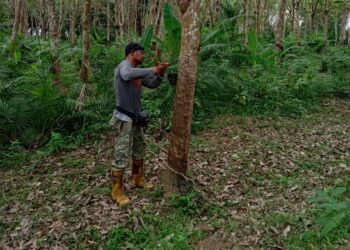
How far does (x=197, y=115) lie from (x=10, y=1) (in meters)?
18.9

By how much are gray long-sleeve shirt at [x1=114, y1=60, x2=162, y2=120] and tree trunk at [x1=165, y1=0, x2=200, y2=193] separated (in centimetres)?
53

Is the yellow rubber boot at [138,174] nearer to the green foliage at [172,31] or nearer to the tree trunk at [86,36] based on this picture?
the tree trunk at [86,36]

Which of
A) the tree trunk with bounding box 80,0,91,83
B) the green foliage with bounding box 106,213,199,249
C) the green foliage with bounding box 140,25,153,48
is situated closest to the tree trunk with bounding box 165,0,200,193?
the green foliage with bounding box 106,213,199,249

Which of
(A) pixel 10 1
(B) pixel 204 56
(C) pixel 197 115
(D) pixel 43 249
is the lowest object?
(D) pixel 43 249

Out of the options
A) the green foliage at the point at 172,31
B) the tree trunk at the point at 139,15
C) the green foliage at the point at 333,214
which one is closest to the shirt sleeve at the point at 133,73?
the green foliage at the point at 333,214

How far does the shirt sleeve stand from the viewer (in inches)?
196

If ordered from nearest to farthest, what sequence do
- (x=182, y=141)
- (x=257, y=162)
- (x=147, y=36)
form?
1. (x=182, y=141)
2. (x=257, y=162)
3. (x=147, y=36)

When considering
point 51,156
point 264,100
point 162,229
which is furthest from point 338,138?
point 51,156

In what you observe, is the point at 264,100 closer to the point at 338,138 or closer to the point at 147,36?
the point at 338,138

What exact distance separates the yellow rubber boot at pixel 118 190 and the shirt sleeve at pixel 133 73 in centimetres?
136

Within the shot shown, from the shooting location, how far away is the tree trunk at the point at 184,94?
4590mm

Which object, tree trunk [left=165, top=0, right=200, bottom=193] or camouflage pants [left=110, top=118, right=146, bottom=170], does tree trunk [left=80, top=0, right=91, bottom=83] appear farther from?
tree trunk [left=165, top=0, right=200, bottom=193]

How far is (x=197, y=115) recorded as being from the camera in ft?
28.2

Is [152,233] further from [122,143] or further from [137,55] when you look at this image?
[137,55]
